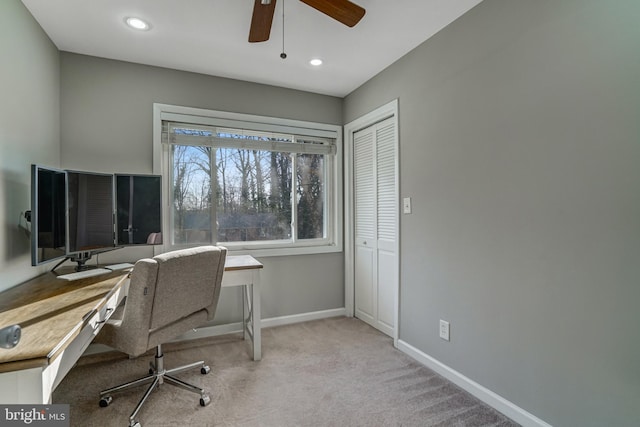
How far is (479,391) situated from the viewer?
190 cm

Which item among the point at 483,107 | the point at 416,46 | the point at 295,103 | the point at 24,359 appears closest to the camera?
the point at 24,359

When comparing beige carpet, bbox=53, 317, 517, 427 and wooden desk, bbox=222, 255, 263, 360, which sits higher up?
wooden desk, bbox=222, 255, 263, 360

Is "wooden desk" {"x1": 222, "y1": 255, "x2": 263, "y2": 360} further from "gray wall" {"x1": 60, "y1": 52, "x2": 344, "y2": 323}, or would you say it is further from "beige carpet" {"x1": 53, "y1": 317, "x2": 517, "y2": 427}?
"gray wall" {"x1": 60, "y1": 52, "x2": 344, "y2": 323}

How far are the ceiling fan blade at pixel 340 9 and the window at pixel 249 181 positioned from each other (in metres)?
1.62

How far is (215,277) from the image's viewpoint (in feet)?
6.46

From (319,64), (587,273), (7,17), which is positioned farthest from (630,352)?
(7,17)

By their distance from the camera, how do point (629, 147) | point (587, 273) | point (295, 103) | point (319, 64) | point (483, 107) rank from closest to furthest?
point (629, 147)
point (587, 273)
point (483, 107)
point (319, 64)
point (295, 103)

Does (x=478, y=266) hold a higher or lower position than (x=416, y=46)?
lower

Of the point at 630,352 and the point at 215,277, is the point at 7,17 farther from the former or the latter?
the point at 630,352

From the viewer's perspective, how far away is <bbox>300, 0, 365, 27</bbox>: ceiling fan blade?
1472mm

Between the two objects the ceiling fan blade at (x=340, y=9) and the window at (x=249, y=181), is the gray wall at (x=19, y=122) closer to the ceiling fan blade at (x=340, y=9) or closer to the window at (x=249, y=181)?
the window at (x=249, y=181)

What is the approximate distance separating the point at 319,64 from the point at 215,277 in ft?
6.51

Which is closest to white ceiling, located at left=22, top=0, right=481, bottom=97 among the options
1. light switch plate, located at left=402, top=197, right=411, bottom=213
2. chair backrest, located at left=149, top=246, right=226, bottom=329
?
light switch plate, located at left=402, top=197, right=411, bottom=213

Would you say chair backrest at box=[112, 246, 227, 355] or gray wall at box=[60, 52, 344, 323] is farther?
gray wall at box=[60, 52, 344, 323]
